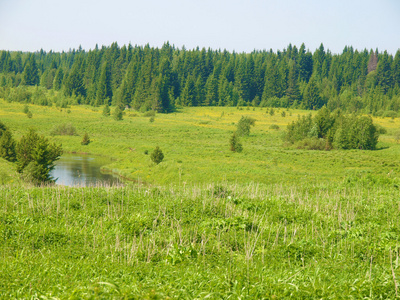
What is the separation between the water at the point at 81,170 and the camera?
121ft

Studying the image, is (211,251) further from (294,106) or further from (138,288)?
(294,106)

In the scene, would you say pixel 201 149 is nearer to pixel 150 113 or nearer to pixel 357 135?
pixel 357 135

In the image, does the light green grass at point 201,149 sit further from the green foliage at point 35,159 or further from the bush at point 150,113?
the green foliage at point 35,159

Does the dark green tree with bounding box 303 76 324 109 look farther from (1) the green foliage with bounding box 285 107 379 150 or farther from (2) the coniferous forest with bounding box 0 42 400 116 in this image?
(1) the green foliage with bounding box 285 107 379 150

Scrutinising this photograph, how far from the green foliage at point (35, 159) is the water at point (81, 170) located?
94.6 inches

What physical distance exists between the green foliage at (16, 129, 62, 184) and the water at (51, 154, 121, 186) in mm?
2403

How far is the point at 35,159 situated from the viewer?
32125 mm

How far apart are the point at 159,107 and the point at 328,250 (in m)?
102

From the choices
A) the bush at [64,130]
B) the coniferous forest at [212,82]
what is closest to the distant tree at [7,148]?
the bush at [64,130]

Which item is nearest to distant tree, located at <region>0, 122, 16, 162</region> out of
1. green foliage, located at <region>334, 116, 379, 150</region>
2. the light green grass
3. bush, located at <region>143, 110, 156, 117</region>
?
the light green grass

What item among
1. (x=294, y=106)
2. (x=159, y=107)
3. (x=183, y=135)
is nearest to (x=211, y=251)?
(x=183, y=135)

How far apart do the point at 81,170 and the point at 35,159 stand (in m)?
12.0

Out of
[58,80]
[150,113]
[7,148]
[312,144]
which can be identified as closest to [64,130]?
[7,148]

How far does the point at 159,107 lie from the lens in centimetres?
10900
